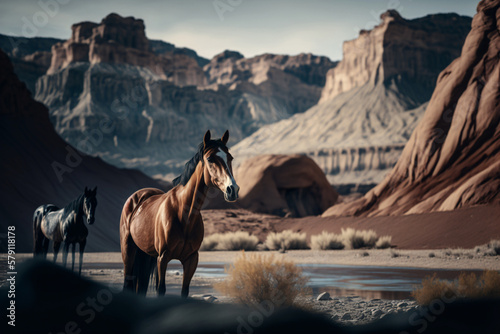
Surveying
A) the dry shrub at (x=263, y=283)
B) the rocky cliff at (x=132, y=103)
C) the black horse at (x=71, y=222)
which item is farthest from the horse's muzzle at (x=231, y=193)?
the rocky cliff at (x=132, y=103)

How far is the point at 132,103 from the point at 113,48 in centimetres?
2235

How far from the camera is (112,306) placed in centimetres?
604

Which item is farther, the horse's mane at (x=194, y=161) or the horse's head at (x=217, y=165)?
the horse's mane at (x=194, y=161)

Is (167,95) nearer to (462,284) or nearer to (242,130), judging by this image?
(242,130)

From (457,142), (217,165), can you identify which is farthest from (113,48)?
(217,165)

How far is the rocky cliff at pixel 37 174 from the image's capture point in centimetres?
3027

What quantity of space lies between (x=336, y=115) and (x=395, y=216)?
101m

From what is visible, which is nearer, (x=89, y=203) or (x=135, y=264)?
(x=135, y=264)

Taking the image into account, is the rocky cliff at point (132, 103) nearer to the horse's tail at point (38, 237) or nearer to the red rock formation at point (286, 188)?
the red rock formation at point (286, 188)

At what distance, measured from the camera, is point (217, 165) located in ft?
19.7

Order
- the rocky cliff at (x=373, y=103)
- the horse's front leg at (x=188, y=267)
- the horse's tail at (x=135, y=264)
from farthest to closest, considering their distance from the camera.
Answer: the rocky cliff at (x=373, y=103) < the horse's tail at (x=135, y=264) < the horse's front leg at (x=188, y=267)

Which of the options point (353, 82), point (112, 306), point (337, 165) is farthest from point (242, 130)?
point (112, 306)

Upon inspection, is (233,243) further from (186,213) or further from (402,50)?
(402,50)

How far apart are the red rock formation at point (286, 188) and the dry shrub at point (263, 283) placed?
117 ft
